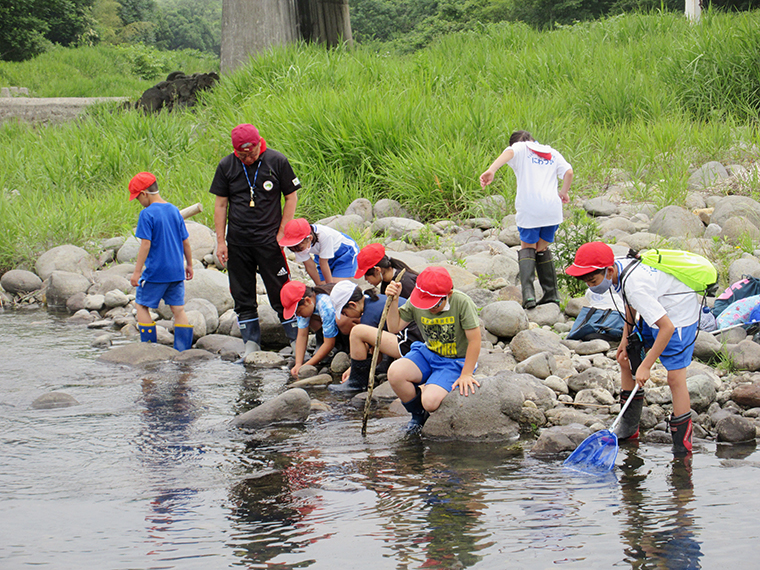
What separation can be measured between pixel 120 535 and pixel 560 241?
4.71m

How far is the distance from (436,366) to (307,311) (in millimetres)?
1399

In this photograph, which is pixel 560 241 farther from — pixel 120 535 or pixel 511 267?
pixel 120 535

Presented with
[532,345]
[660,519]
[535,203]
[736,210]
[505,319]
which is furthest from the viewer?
[736,210]

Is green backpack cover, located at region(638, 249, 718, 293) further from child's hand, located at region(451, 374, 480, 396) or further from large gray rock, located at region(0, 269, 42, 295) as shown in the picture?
large gray rock, located at region(0, 269, 42, 295)

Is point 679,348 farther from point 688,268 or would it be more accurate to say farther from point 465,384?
point 465,384

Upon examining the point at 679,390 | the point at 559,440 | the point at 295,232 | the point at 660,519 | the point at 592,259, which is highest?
Answer: the point at 295,232

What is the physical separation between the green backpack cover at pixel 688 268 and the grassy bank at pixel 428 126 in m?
4.58

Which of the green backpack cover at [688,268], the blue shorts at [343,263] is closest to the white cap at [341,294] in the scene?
the blue shorts at [343,263]

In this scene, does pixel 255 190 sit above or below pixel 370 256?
above

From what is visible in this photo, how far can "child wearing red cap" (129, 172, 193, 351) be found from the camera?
19.1 feet

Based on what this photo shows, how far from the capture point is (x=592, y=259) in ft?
12.0

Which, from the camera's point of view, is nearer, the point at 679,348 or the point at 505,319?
the point at 679,348

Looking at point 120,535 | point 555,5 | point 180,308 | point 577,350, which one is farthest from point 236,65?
point 555,5

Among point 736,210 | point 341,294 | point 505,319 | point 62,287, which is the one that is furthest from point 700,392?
point 62,287
